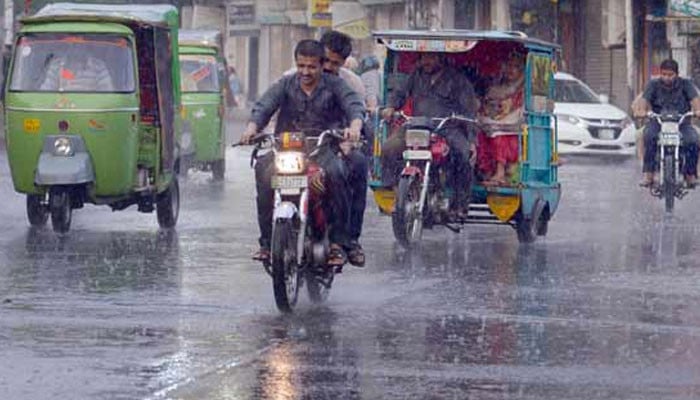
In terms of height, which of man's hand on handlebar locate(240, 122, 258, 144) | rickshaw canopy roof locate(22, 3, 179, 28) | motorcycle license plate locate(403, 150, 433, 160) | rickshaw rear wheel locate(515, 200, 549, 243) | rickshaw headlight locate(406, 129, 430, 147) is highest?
rickshaw canopy roof locate(22, 3, 179, 28)

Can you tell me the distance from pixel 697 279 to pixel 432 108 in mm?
3558

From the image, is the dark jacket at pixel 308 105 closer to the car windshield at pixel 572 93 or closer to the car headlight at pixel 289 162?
the car headlight at pixel 289 162

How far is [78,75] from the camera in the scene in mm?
17609

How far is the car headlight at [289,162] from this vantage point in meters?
11.7

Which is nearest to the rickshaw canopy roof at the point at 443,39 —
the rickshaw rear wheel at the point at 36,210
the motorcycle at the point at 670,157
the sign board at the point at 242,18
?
the rickshaw rear wheel at the point at 36,210

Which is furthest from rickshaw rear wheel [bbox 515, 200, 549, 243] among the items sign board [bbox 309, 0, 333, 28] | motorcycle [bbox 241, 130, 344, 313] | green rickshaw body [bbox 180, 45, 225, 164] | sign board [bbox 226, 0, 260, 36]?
sign board [bbox 226, 0, 260, 36]

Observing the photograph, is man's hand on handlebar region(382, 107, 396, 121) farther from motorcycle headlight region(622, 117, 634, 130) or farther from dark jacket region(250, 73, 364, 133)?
motorcycle headlight region(622, 117, 634, 130)

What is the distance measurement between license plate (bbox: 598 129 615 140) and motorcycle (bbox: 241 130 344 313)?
24150 mm

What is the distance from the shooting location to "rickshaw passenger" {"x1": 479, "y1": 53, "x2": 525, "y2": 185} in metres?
17.4

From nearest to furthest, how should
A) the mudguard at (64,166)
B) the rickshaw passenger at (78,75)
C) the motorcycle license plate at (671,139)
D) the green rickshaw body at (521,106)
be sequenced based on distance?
the green rickshaw body at (521,106)
the mudguard at (64,166)
the rickshaw passenger at (78,75)
the motorcycle license plate at (671,139)

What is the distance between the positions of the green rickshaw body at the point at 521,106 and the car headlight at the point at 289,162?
5063 mm

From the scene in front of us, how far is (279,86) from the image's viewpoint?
12.5 meters

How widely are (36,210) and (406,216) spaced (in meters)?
3.82

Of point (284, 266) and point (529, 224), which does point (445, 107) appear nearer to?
point (529, 224)
